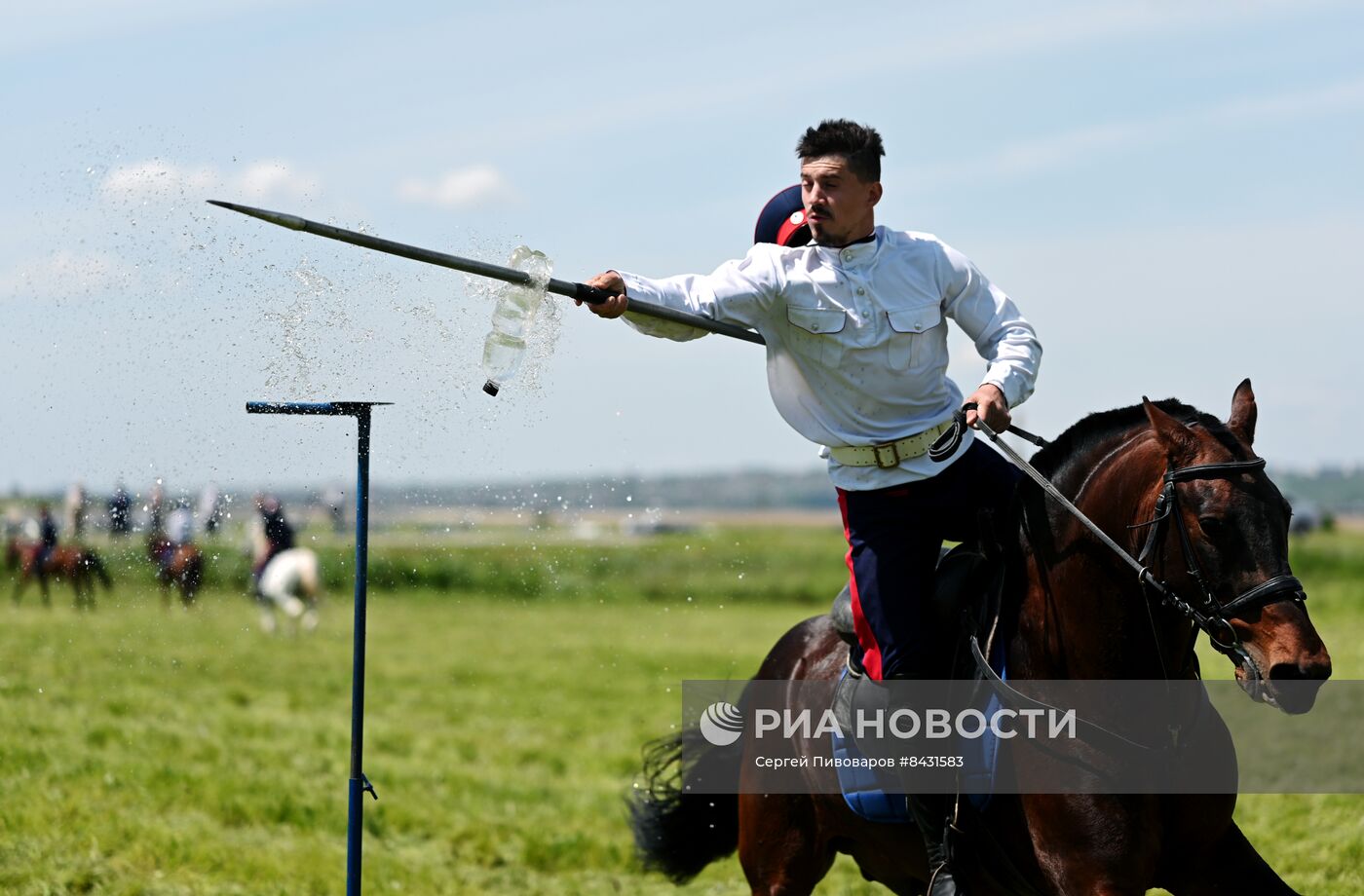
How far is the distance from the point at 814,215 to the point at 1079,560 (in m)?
1.33

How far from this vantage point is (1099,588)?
14.3 ft

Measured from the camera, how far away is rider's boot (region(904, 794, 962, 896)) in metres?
4.75

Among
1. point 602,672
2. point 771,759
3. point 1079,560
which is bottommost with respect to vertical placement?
point 602,672

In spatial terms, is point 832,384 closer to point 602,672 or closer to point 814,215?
point 814,215

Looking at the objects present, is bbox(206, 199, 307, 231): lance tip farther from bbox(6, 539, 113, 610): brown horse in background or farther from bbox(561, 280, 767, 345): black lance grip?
bbox(6, 539, 113, 610): brown horse in background

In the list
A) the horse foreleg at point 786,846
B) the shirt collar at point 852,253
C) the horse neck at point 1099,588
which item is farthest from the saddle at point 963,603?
the horse foreleg at point 786,846

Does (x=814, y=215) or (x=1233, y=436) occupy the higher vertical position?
(x=814, y=215)

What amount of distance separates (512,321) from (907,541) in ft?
4.57

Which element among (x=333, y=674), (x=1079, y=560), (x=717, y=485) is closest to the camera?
(x=1079, y=560)

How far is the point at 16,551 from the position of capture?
34.3 meters

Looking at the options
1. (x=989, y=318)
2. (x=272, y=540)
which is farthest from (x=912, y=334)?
(x=272, y=540)

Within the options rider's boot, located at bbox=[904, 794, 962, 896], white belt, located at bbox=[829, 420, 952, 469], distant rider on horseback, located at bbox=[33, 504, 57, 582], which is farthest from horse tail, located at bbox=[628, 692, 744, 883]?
distant rider on horseback, located at bbox=[33, 504, 57, 582]

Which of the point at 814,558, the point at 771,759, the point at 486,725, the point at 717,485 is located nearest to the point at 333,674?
the point at 486,725

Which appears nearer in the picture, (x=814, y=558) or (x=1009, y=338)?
(x=1009, y=338)
